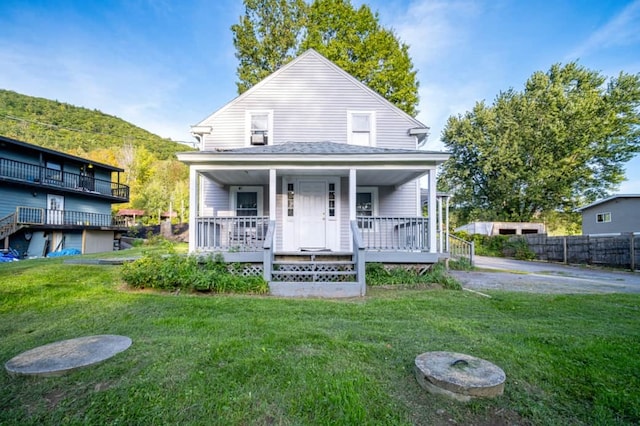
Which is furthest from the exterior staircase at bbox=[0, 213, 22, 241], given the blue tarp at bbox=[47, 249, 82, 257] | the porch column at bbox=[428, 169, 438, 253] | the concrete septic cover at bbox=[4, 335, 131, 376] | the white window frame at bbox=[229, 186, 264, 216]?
the porch column at bbox=[428, 169, 438, 253]

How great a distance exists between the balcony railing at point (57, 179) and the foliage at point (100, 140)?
33.3ft

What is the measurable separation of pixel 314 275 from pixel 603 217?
1924cm

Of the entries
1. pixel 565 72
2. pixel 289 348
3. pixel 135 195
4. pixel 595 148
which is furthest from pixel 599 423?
pixel 135 195

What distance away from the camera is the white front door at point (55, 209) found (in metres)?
17.0

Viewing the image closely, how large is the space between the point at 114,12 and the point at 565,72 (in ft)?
103

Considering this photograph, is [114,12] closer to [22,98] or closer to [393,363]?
[393,363]

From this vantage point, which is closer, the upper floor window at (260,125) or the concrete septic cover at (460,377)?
the concrete septic cover at (460,377)

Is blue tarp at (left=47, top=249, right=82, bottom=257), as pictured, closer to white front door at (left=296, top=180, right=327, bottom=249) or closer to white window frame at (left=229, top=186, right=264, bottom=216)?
white window frame at (left=229, top=186, right=264, bottom=216)

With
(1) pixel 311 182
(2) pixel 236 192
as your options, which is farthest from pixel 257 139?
(1) pixel 311 182

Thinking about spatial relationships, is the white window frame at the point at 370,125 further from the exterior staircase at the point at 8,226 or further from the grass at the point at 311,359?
the exterior staircase at the point at 8,226

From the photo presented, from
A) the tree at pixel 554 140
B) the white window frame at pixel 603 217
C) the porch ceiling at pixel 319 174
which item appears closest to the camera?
the porch ceiling at pixel 319 174

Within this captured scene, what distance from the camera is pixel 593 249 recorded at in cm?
1243

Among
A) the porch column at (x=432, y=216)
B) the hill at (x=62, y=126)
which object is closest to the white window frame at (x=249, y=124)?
the porch column at (x=432, y=216)

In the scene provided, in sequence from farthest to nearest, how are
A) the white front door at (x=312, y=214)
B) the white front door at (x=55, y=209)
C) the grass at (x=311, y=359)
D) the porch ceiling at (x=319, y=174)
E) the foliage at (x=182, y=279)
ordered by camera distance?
the white front door at (x=55, y=209), the white front door at (x=312, y=214), the porch ceiling at (x=319, y=174), the foliage at (x=182, y=279), the grass at (x=311, y=359)
